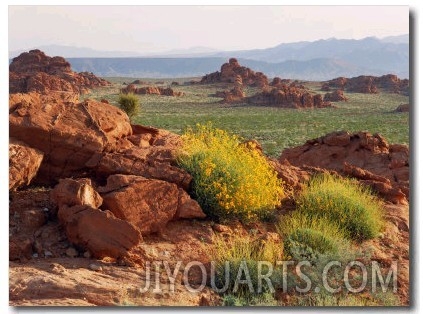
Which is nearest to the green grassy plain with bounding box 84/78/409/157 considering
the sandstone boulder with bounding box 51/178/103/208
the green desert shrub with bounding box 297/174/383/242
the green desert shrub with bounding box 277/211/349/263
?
the green desert shrub with bounding box 297/174/383/242

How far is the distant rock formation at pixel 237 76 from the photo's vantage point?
274 feet

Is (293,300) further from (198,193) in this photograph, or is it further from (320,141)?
(320,141)

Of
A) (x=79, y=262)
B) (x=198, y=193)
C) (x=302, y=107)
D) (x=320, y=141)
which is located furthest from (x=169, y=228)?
(x=302, y=107)

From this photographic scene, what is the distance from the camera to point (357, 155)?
14.2m

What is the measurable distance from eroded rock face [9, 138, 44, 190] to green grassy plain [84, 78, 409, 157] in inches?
542

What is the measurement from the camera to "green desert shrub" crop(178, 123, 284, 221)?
8.29 m

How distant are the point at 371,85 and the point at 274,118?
4308 centimetres

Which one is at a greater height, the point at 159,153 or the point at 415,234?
the point at 159,153

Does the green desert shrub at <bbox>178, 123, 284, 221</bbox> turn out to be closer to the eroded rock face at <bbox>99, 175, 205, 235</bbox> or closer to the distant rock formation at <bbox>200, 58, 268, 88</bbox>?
the eroded rock face at <bbox>99, 175, 205, 235</bbox>

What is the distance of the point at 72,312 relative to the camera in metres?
6.02

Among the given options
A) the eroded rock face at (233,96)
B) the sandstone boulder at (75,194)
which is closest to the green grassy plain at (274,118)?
the eroded rock face at (233,96)

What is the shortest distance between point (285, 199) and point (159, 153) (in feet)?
6.71

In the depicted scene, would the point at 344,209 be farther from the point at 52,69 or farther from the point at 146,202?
the point at 52,69

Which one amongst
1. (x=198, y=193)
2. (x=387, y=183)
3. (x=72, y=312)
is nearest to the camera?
(x=72, y=312)
